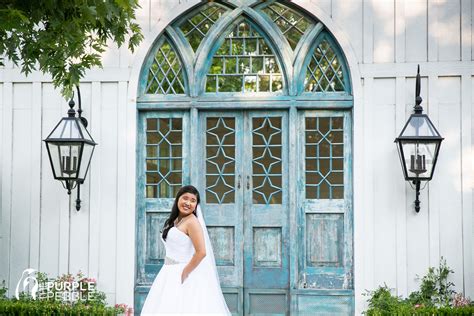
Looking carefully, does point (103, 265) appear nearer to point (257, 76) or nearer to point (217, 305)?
point (217, 305)

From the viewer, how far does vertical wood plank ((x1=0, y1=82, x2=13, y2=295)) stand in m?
8.57

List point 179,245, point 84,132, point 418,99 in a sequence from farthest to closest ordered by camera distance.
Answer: point 84,132
point 418,99
point 179,245

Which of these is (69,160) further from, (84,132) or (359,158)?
(359,158)

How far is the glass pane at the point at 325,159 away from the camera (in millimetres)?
8398

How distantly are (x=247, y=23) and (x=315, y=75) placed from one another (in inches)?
37.5

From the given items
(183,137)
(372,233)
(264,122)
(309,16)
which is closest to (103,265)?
(183,137)

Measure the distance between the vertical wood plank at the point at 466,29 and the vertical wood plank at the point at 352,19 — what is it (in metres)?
1.05

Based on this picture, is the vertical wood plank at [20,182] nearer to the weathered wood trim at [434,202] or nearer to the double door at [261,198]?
the double door at [261,198]

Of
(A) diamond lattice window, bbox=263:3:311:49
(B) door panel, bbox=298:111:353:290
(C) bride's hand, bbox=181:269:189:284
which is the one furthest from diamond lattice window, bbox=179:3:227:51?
(C) bride's hand, bbox=181:269:189:284

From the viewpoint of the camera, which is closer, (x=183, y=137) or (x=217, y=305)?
(x=217, y=305)

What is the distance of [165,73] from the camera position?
8.64 meters

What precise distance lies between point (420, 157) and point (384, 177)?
1.61 feet

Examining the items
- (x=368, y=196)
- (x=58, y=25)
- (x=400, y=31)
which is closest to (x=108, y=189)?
(x=368, y=196)

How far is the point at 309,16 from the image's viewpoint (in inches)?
334
